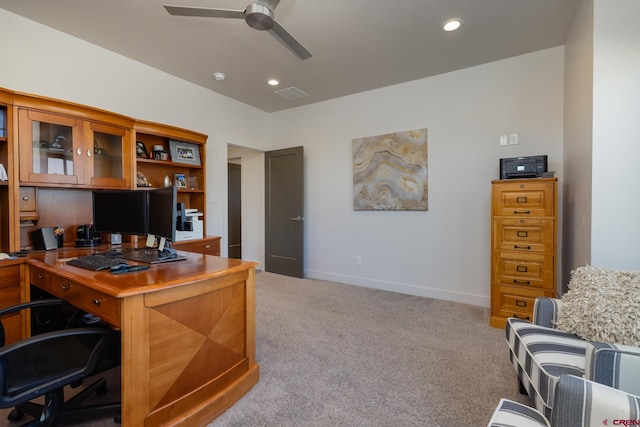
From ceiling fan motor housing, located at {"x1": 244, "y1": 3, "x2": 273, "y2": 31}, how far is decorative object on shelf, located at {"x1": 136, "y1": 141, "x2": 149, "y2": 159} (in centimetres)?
195

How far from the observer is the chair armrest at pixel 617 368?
41.3 inches

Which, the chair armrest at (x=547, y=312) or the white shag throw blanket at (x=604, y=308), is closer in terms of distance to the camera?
the white shag throw blanket at (x=604, y=308)

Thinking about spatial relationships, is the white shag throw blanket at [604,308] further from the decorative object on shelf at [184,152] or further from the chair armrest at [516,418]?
the decorative object on shelf at [184,152]

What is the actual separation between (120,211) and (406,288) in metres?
3.31

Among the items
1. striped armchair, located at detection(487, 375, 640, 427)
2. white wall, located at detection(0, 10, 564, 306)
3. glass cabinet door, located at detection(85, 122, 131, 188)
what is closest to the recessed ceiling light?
white wall, located at detection(0, 10, 564, 306)

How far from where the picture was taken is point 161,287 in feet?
4.41

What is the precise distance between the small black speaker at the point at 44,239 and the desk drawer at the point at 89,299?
939mm

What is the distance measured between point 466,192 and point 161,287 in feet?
10.8

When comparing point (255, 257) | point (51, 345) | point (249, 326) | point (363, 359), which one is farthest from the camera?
point (255, 257)

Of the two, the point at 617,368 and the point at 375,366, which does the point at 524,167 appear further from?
the point at 375,366

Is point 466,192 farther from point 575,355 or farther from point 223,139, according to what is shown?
point 223,139

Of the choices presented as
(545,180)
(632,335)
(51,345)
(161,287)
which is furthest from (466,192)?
(51,345)

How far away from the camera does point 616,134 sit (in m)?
1.99

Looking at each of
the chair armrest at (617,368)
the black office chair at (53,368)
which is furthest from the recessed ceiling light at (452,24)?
the black office chair at (53,368)
